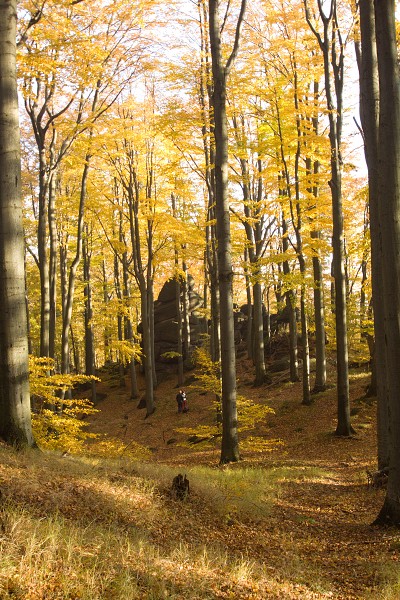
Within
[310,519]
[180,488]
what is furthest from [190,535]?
[310,519]

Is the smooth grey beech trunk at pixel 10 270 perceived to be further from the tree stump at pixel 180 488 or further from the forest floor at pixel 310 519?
the forest floor at pixel 310 519

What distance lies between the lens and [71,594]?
314cm

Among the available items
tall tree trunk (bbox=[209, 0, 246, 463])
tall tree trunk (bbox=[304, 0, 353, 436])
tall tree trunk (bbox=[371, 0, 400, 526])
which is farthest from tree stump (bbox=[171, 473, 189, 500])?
tall tree trunk (bbox=[304, 0, 353, 436])

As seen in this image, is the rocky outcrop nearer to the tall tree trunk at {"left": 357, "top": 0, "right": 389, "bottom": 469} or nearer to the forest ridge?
the forest ridge

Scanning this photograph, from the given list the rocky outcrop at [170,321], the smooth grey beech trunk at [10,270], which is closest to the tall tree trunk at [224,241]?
the smooth grey beech trunk at [10,270]

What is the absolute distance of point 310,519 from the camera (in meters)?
6.52

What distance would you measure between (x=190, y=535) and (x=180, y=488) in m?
1.08

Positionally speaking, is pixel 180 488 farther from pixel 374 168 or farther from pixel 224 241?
pixel 374 168

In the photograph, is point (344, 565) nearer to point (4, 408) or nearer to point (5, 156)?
point (4, 408)

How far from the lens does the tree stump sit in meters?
6.08

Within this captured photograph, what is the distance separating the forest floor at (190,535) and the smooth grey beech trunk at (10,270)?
0.51 m

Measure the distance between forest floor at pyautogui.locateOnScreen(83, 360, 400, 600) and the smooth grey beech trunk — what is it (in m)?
2.20

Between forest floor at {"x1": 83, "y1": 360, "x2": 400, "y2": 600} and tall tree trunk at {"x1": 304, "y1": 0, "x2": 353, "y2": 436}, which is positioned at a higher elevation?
tall tree trunk at {"x1": 304, "y1": 0, "x2": 353, "y2": 436}

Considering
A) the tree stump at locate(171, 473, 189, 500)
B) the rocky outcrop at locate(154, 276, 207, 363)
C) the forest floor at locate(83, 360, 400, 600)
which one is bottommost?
the forest floor at locate(83, 360, 400, 600)
